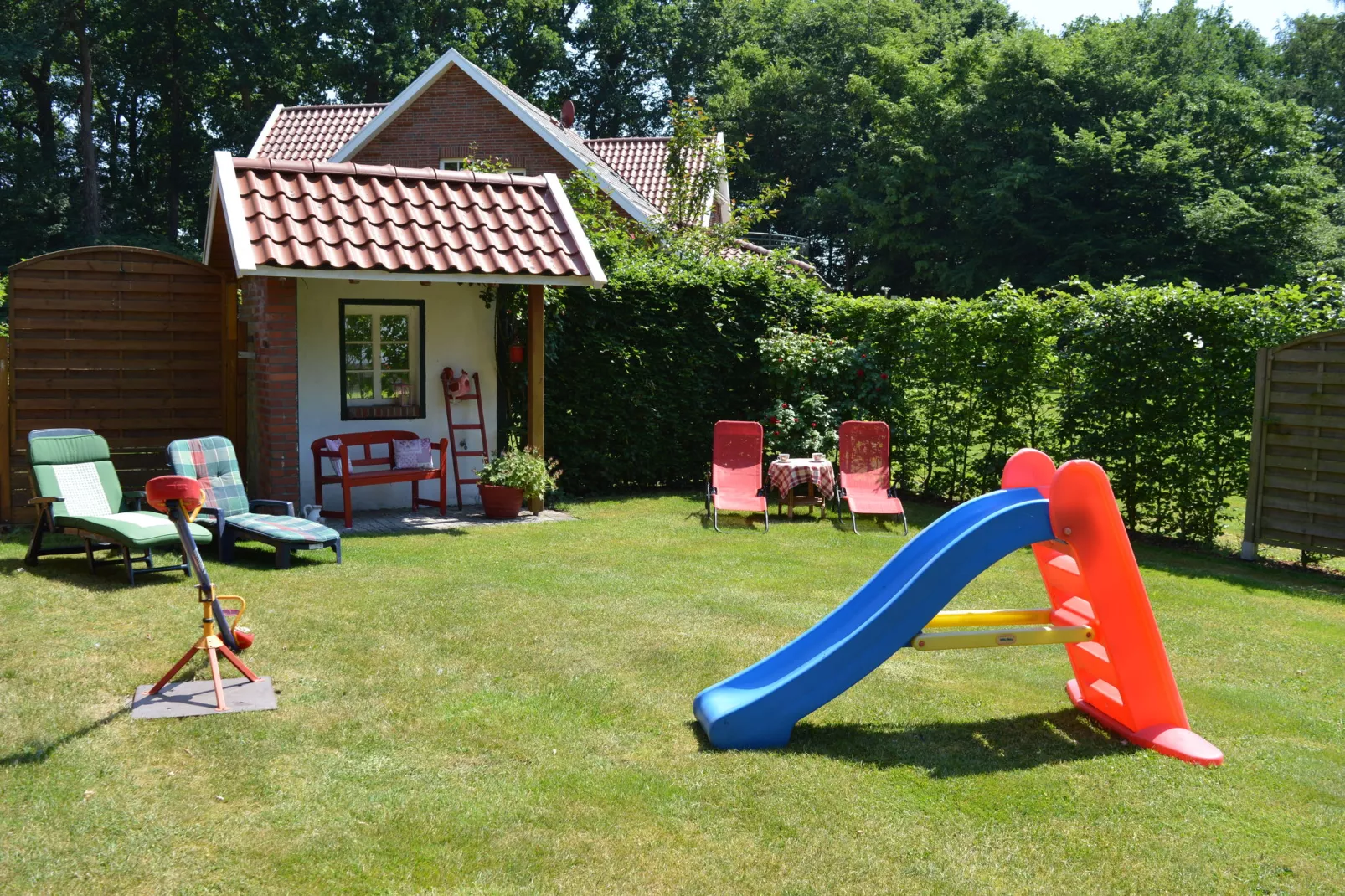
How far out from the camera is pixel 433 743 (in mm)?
4973

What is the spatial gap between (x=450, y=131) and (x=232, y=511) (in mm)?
17200

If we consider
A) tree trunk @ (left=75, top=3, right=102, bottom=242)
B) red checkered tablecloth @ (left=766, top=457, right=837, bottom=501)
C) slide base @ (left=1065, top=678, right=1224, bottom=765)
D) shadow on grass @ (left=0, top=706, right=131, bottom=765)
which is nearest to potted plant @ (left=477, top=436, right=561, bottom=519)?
red checkered tablecloth @ (left=766, top=457, right=837, bottom=501)

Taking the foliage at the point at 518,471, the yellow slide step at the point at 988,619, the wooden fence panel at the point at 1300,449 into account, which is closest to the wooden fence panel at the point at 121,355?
the foliage at the point at 518,471

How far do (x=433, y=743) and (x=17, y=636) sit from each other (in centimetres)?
319

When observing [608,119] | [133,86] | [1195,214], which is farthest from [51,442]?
[608,119]

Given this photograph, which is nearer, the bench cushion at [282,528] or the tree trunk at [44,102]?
the bench cushion at [282,528]

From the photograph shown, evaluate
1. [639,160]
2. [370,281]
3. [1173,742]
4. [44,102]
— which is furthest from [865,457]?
[44,102]

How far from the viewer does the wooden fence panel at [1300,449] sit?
9.30m

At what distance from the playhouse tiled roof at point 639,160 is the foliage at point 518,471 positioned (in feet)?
50.5

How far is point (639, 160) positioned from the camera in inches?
1063

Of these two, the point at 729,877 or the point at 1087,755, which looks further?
the point at 1087,755

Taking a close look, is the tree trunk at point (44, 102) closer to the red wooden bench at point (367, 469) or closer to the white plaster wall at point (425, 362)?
the white plaster wall at point (425, 362)

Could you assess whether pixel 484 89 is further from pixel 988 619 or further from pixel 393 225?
pixel 988 619

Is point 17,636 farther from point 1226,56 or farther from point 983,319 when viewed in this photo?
point 1226,56
